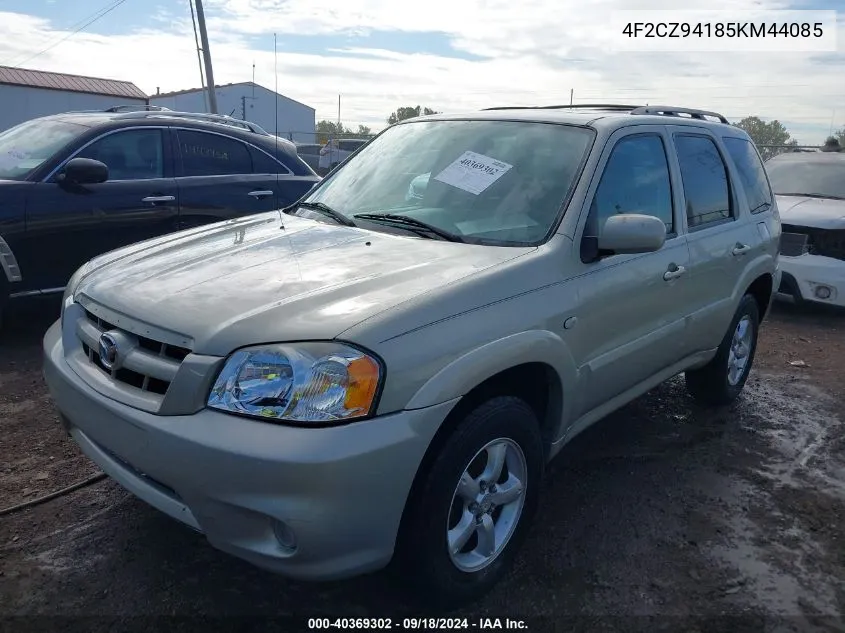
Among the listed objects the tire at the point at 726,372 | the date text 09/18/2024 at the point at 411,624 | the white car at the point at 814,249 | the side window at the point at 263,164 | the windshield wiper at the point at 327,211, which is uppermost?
the side window at the point at 263,164

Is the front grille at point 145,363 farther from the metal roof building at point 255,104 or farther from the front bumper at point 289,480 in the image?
the metal roof building at point 255,104

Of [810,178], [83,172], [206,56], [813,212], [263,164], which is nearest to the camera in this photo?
[83,172]

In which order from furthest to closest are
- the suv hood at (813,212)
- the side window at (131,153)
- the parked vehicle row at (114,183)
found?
the suv hood at (813,212)
the side window at (131,153)
the parked vehicle row at (114,183)

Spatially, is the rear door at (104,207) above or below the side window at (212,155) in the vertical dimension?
below

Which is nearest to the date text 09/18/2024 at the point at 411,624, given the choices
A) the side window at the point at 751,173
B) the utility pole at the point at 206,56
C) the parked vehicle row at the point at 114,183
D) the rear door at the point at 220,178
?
the side window at the point at 751,173

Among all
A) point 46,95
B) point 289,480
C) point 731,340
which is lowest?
point 731,340

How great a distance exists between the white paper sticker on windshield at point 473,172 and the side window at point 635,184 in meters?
0.46

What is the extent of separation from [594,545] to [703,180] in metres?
2.19

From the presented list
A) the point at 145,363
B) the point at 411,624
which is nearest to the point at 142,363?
the point at 145,363

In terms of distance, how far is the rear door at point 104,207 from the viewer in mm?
5160

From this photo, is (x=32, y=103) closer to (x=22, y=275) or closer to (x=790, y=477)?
(x=22, y=275)

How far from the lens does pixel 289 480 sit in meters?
2.01

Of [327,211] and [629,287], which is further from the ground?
[327,211]

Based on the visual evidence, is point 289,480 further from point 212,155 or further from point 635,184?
point 212,155
